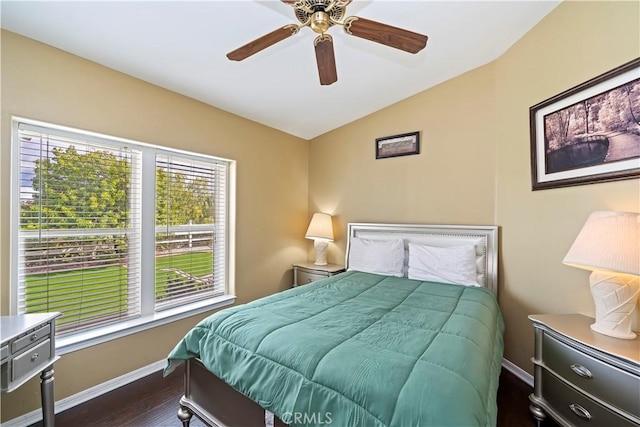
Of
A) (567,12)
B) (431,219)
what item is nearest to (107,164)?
(431,219)

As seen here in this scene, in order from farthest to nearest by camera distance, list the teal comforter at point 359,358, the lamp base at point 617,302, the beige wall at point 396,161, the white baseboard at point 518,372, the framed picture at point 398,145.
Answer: the framed picture at point 398,145 → the white baseboard at point 518,372 → the beige wall at point 396,161 → the lamp base at point 617,302 → the teal comforter at point 359,358

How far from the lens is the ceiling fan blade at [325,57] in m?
1.48

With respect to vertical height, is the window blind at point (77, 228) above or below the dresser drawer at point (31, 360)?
above

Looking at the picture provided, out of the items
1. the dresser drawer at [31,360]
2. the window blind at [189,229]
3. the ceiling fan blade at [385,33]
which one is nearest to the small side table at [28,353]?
the dresser drawer at [31,360]

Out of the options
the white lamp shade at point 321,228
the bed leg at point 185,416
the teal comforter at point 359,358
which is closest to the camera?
the teal comforter at point 359,358

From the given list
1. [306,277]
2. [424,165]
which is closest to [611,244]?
[424,165]

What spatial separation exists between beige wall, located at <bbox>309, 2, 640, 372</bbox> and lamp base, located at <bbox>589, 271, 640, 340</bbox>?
1.19 feet

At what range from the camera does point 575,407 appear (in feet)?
4.77

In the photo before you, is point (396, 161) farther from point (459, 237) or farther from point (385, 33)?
point (385, 33)

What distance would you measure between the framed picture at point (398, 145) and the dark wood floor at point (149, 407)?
2.39m

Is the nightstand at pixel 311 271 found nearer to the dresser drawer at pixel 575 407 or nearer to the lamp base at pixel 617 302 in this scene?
the dresser drawer at pixel 575 407

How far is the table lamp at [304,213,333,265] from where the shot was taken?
3543 millimetres

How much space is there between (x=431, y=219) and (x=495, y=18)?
1.82 meters

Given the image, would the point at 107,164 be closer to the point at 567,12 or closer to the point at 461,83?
the point at 461,83
